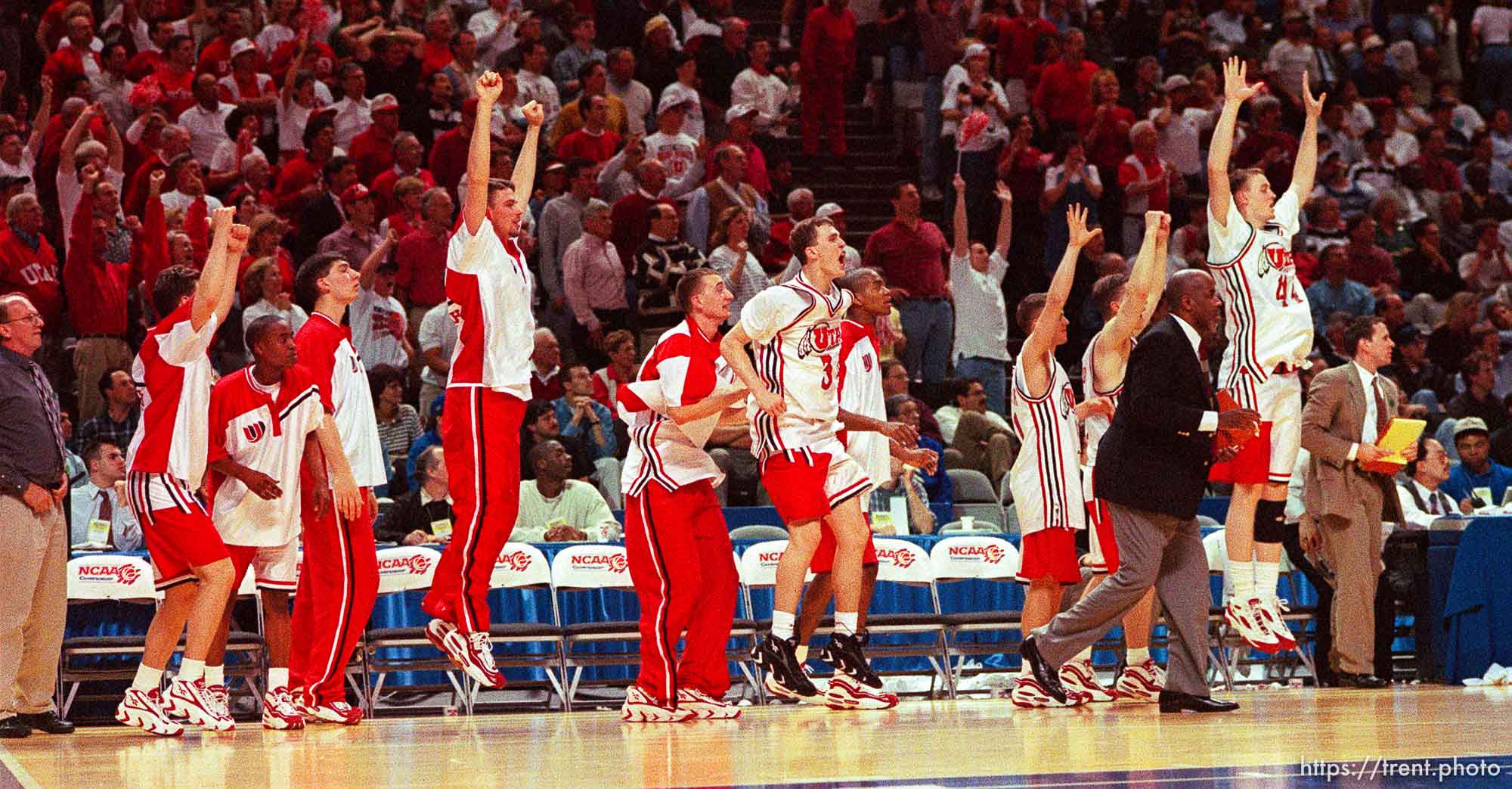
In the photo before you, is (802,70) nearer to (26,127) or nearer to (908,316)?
(908,316)

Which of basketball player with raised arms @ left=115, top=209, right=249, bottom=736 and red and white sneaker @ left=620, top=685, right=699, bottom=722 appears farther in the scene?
red and white sneaker @ left=620, top=685, right=699, bottom=722

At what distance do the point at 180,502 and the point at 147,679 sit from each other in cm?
83

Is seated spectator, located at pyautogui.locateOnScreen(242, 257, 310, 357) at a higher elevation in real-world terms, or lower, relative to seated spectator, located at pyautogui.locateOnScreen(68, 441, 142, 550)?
higher

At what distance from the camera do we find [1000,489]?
46.8ft

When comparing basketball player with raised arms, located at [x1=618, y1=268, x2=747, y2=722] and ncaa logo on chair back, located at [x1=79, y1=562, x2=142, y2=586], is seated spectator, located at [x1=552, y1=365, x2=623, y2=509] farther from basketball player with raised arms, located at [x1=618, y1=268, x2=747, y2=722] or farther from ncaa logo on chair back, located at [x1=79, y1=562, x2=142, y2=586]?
basketball player with raised arms, located at [x1=618, y1=268, x2=747, y2=722]

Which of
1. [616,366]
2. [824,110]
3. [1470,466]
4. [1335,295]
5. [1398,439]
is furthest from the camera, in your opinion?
[824,110]

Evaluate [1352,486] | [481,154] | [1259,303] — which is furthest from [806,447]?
[1352,486]

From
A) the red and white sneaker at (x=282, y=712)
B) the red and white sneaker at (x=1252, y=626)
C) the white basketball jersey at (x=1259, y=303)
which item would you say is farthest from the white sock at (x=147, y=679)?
the white basketball jersey at (x=1259, y=303)

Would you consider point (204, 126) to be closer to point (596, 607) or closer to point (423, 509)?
point (423, 509)

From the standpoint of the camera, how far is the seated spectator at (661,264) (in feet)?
48.9

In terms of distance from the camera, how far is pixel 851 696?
948 cm

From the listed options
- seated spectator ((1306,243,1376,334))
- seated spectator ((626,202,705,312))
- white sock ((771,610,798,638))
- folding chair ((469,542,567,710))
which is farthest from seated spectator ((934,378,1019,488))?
white sock ((771,610,798,638))

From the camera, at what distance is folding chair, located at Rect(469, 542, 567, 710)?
11.3 m

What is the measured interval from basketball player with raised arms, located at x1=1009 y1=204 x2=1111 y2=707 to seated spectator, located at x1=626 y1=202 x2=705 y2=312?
5.51 metres
